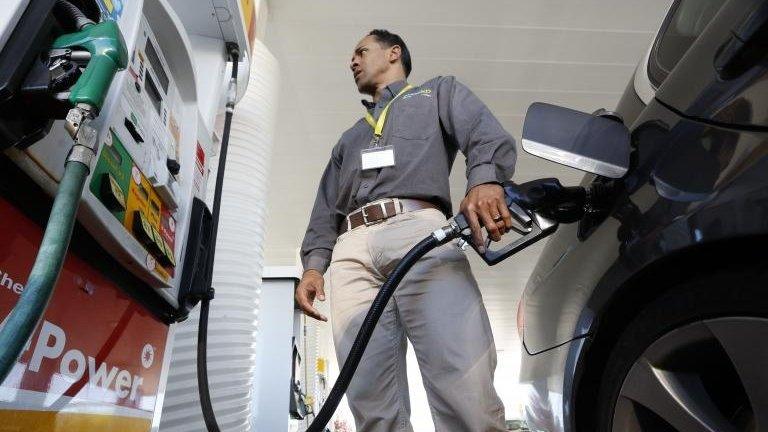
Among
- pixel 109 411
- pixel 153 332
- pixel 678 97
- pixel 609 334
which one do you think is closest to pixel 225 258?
pixel 153 332

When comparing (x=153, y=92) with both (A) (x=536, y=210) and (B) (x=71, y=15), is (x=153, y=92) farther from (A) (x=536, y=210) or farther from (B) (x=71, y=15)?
(A) (x=536, y=210)

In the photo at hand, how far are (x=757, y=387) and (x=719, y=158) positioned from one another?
0.31 metres

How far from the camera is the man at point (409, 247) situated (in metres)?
1.26

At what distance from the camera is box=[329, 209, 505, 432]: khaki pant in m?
1.25

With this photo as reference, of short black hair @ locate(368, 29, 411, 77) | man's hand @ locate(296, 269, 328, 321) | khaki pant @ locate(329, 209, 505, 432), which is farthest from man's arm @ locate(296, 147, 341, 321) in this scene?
short black hair @ locate(368, 29, 411, 77)

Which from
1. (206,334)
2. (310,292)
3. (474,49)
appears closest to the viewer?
(206,334)

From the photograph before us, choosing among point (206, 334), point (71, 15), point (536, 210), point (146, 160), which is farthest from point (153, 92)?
point (536, 210)

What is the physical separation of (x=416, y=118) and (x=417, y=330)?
0.69 meters

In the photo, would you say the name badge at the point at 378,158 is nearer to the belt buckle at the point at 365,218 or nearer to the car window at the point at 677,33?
the belt buckle at the point at 365,218

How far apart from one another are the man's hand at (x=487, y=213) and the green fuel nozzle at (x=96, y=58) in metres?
0.83

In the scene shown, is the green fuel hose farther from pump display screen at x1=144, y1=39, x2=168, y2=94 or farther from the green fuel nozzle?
pump display screen at x1=144, y1=39, x2=168, y2=94

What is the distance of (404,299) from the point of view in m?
1.40

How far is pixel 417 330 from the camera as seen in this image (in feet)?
4.46

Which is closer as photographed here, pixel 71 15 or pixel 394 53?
pixel 71 15
